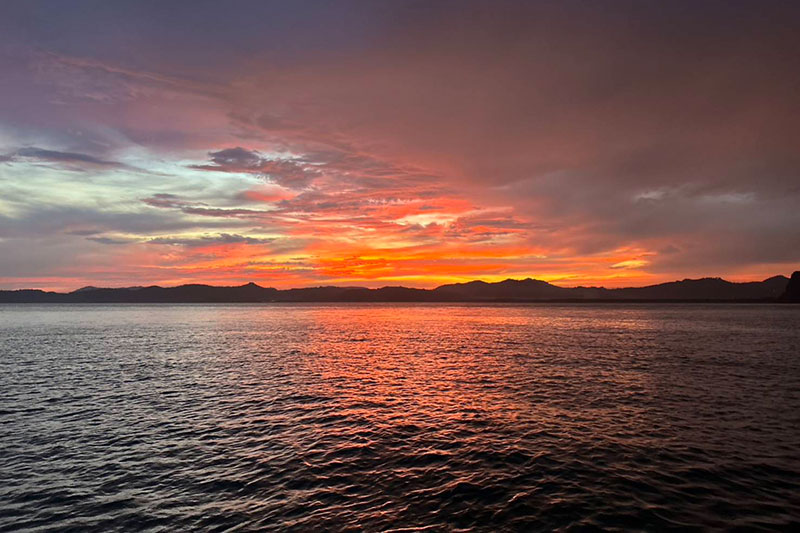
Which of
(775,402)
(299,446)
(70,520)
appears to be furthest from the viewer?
(775,402)

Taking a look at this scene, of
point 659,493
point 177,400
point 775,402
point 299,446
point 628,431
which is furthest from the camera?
point 177,400

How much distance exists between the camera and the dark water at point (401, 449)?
17.2m

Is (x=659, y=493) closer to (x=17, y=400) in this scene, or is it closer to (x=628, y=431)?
(x=628, y=431)

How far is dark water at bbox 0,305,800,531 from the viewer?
1716cm

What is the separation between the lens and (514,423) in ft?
96.9

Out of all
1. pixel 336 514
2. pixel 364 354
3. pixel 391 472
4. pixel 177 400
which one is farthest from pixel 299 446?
pixel 364 354

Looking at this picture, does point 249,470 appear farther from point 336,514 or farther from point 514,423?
point 514,423

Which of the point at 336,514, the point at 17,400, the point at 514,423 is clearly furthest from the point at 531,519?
the point at 17,400

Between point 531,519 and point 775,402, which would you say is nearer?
point 531,519

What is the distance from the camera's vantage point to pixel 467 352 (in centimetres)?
7162

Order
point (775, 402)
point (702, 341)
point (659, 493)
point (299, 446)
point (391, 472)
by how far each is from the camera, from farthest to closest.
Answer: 1. point (702, 341)
2. point (775, 402)
3. point (299, 446)
4. point (391, 472)
5. point (659, 493)

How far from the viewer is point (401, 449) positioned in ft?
80.9

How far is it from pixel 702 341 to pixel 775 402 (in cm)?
5991

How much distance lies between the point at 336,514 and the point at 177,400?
26.7 m
